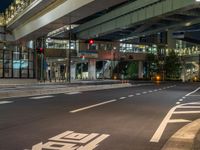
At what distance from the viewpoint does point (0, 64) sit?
181ft

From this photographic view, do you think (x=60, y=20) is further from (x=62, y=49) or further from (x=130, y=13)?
Answer: (x=62, y=49)

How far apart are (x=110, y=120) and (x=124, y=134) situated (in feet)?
8.94

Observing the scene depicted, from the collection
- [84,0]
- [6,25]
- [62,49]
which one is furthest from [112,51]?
[84,0]

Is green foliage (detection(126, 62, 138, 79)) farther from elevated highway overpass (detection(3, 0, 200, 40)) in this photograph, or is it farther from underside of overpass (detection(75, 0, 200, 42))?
elevated highway overpass (detection(3, 0, 200, 40))

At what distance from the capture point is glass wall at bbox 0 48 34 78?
55.9m

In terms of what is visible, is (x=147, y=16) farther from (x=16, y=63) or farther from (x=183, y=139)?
(x=183, y=139)

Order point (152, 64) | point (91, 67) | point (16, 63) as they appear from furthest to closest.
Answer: point (152, 64), point (91, 67), point (16, 63)

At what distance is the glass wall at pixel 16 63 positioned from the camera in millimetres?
55906

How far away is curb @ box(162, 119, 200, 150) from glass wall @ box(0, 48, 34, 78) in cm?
4722

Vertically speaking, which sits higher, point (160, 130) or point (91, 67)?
point (91, 67)

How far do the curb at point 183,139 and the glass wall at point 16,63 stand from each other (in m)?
47.2

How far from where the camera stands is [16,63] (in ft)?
190

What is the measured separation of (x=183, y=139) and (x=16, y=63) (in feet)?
166

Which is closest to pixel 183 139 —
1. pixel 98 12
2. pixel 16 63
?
pixel 98 12
